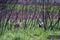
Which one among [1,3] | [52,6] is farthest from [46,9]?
[1,3]

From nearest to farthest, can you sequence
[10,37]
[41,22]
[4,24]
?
[10,37] < [4,24] < [41,22]

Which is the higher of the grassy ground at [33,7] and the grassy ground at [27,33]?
the grassy ground at [33,7]

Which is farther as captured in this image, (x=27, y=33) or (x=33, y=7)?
(x=33, y=7)

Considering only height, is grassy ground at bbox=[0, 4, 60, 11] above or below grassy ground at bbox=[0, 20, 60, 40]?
above

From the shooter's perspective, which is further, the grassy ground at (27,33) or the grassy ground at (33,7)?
the grassy ground at (33,7)

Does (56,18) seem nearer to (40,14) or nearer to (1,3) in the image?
(40,14)

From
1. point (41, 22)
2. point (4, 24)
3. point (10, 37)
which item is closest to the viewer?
point (10, 37)

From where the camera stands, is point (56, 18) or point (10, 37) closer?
point (10, 37)

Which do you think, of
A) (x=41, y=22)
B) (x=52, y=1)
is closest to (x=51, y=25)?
(x=41, y=22)

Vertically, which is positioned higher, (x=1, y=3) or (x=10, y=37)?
(x=1, y=3)

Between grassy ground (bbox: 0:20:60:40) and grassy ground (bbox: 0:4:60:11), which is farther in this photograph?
grassy ground (bbox: 0:4:60:11)

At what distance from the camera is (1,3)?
5.62 metres

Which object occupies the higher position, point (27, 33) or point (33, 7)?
point (33, 7)

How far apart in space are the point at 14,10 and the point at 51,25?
87 centimetres
